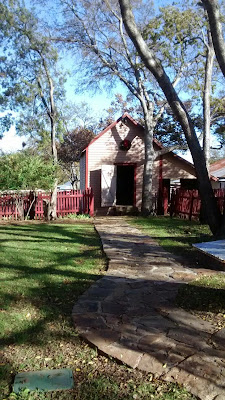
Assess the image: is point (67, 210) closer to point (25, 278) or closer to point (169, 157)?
point (169, 157)

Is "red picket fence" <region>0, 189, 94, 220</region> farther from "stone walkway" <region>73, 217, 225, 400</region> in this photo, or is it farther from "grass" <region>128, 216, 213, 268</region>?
"stone walkway" <region>73, 217, 225, 400</region>

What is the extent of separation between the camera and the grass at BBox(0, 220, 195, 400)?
8.70 ft

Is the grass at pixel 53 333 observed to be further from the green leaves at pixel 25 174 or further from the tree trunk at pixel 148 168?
the tree trunk at pixel 148 168

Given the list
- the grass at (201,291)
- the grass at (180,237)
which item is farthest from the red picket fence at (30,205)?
the grass at (201,291)

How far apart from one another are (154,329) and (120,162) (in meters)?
14.5

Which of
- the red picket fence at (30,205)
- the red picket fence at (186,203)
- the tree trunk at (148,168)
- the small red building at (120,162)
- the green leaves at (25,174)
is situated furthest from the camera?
the small red building at (120,162)

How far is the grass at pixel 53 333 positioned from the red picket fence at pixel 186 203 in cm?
816

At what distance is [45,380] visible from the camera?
279 centimetres

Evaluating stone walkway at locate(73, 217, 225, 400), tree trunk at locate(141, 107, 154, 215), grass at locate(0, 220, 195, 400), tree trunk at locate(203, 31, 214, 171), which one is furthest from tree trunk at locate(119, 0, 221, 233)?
tree trunk at locate(141, 107, 154, 215)

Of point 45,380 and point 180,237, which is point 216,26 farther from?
point 45,380

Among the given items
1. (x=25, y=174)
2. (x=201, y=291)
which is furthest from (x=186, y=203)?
(x=201, y=291)

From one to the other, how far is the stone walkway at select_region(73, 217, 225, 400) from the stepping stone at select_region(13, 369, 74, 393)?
485 mm

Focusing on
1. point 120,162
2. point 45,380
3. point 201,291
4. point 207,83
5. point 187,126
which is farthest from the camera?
point 120,162

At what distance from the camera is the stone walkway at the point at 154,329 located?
2875mm
